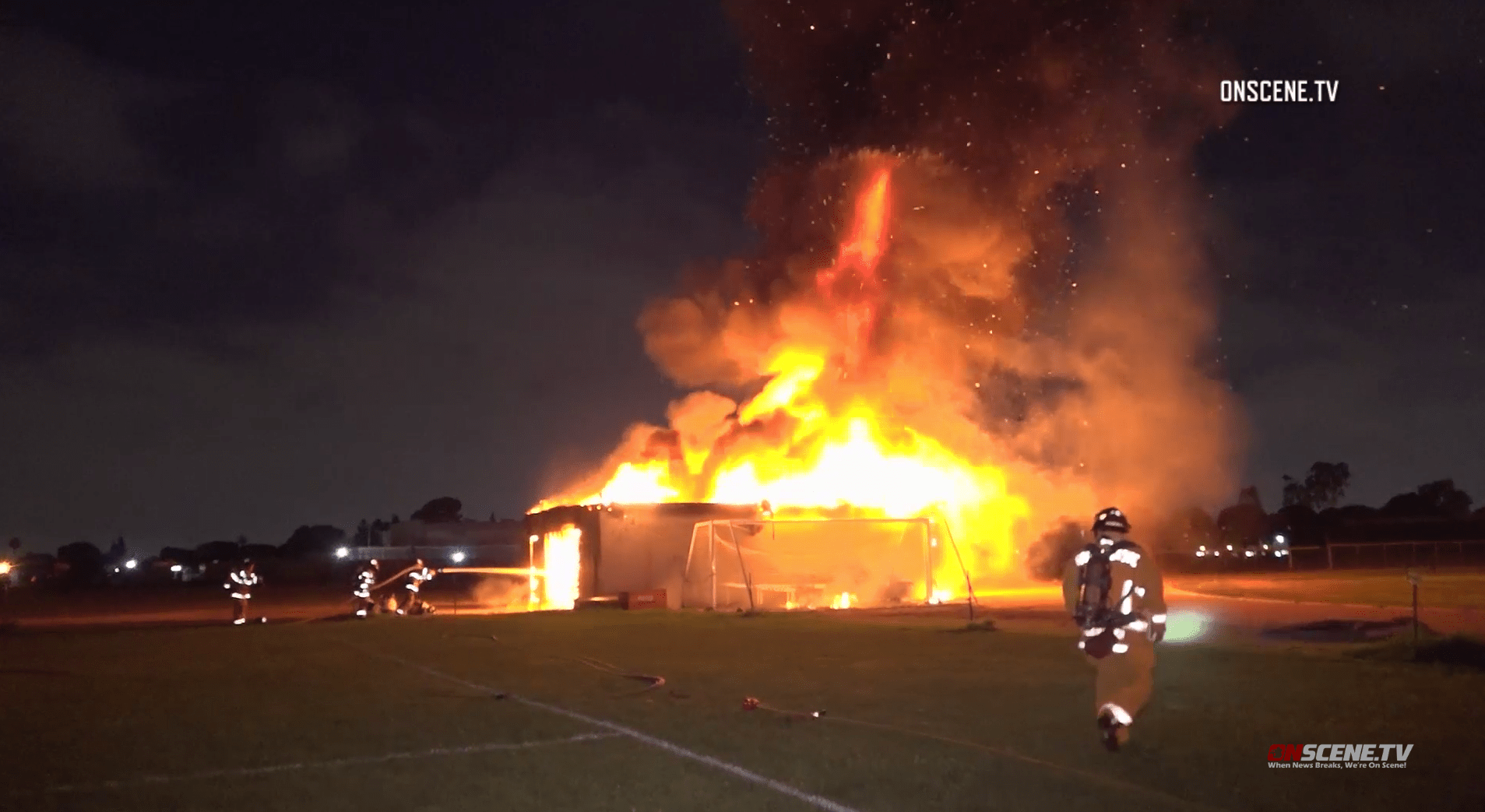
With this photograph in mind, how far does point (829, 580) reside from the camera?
30.9 meters

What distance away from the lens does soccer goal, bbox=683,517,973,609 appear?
97.0ft

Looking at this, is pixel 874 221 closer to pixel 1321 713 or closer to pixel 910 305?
pixel 910 305

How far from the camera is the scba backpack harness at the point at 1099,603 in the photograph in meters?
8.66

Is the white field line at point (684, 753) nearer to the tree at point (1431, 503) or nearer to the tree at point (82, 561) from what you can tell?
the tree at point (82, 561)

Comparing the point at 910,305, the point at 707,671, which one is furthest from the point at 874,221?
the point at 707,671

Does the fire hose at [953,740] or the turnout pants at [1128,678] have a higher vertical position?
the turnout pants at [1128,678]

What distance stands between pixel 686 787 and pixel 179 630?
21.6 metres

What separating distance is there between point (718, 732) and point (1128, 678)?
3.54 meters

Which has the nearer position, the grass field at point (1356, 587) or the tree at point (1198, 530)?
the grass field at point (1356, 587)

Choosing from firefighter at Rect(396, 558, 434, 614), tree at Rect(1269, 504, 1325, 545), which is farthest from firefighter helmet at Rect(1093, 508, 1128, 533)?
tree at Rect(1269, 504, 1325, 545)

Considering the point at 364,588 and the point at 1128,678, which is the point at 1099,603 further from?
the point at 364,588

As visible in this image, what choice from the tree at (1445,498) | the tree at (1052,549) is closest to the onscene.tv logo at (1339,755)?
the tree at (1052,549)

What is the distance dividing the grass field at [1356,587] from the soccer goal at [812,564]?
847cm

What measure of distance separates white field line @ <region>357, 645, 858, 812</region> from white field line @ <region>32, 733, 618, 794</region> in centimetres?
38
